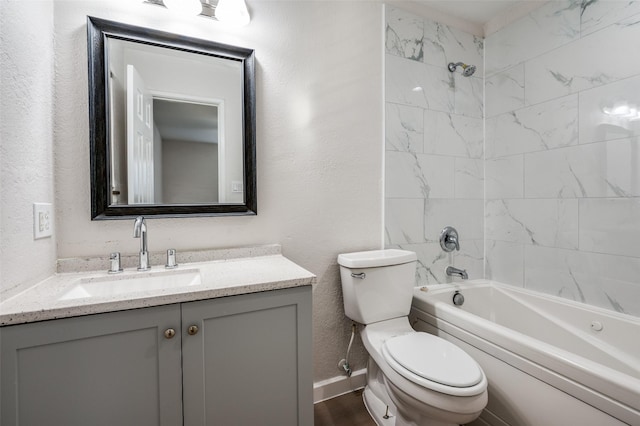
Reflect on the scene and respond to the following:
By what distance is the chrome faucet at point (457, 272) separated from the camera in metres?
1.94

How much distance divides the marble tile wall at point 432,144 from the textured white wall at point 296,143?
0.13 meters

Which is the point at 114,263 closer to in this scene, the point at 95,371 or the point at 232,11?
the point at 95,371

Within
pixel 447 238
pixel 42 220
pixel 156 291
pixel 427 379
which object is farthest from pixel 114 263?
pixel 447 238

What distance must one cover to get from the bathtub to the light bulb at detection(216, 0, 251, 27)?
1.82 metres

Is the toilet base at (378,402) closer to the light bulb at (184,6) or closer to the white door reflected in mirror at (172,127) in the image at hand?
the white door reflected in mirror at (172,127)

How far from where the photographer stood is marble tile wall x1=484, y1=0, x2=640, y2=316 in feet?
4.87

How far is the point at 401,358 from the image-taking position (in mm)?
1243

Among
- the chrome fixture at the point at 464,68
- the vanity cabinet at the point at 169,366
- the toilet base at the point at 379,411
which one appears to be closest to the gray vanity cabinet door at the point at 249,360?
the vanity cabinet at the point at 169,366

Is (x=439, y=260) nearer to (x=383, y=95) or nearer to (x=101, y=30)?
(x=383, y=95)

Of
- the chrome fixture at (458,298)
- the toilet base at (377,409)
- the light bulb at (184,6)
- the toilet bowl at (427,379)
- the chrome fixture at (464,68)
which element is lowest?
the toilet base at (377,409)

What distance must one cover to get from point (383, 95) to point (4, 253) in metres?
1.89

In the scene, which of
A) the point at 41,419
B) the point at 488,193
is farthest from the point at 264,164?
the point at 488,193

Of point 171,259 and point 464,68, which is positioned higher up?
point 464,68

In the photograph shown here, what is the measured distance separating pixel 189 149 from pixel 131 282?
0.65 meters
